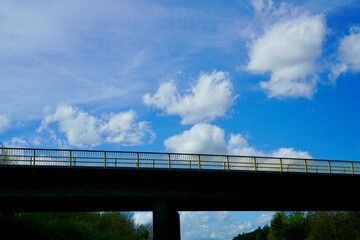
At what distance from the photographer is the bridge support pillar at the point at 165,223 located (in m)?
31.0

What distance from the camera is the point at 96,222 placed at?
270 ft

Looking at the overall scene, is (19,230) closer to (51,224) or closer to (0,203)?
(51,224)

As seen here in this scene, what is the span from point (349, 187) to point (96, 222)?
56314mm

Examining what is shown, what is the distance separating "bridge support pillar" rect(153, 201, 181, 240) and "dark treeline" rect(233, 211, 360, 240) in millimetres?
46330

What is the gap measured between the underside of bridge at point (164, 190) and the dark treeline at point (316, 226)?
3463 centimetres

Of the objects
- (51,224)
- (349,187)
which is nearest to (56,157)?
(51,224)

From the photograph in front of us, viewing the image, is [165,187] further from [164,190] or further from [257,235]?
[257,235]

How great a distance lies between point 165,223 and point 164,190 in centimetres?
284

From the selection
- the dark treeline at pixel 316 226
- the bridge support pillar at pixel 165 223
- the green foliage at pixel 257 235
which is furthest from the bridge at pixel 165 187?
the green foliage at pixel 257 235

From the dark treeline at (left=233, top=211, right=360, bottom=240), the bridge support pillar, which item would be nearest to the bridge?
the bridge support pillar

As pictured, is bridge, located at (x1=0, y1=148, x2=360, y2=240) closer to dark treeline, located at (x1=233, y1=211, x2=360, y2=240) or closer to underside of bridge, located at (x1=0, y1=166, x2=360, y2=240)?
underside of bridge, located at (x1=0, y1=166, x2=360, y2=240)

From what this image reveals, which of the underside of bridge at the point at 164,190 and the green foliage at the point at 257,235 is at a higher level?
the underside of bridge at the point at 164,190

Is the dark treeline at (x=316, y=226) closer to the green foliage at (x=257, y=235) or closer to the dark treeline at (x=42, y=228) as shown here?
the green foliage at (x=257, y=235)

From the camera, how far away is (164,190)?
33156mm
